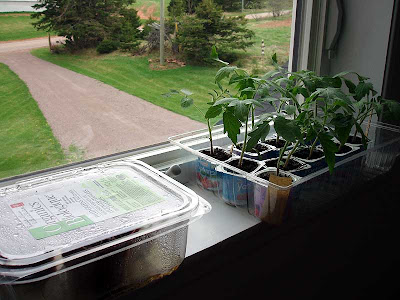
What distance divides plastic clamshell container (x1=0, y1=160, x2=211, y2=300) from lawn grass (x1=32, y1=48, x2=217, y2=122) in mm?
312

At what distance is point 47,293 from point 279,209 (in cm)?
53

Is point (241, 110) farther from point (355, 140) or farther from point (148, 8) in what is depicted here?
point (355, 140)

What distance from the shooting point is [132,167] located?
93cm

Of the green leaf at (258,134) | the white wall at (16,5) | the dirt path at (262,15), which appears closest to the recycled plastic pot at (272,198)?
the green leaf at (258,134)

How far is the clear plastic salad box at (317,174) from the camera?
0.95 m

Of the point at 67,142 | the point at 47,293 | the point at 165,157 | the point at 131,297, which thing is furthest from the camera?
the point at 165,157

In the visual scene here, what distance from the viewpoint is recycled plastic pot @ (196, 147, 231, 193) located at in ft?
3.43

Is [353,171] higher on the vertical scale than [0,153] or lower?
lower

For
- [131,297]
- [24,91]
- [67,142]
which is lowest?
[131,297]

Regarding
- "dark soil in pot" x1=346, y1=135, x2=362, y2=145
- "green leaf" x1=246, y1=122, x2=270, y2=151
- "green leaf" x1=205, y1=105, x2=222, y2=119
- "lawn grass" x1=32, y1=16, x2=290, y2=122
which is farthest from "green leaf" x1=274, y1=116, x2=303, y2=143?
"dark soil in pot" x1=346, y1=135, x2=362, y2=145

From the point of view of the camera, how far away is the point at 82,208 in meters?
0.76

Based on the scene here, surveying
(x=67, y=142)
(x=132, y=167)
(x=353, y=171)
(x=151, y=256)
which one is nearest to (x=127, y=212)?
(x=151, y=256)

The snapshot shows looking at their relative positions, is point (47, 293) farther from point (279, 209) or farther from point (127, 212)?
point (279, 209)

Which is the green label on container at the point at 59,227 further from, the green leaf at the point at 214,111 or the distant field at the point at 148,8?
the distant field at the point at 148,8
